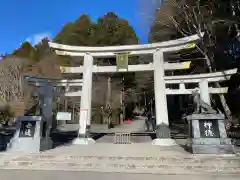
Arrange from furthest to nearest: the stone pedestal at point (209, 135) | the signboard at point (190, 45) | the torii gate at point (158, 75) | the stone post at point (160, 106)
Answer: the signboard at point (190, 45)
the torii gate at point (158, 75)
the stone post at point (160, 106)
the stone pedestal at point (209, 135)

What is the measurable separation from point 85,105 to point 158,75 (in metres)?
4.92

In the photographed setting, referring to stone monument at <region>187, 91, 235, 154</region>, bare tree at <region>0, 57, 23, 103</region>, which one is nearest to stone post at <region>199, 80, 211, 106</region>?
stone monument at <region>187, 91, 235, 154</region>

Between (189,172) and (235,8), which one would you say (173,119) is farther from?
(189,172)

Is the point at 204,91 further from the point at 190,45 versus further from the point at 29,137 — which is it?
the point at 29,137

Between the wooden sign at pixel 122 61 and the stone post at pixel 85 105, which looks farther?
the wooden sign at pixel 122 61

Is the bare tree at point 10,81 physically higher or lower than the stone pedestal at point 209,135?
higher

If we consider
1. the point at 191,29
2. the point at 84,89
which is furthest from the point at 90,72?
the point at 191,29

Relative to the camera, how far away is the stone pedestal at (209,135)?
8133 mm

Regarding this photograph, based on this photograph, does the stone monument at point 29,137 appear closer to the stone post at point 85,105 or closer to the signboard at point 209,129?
the stone post at point 85,105

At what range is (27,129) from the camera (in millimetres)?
9594

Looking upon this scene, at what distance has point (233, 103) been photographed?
18844 mm

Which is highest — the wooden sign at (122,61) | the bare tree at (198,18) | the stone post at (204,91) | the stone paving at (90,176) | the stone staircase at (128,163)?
the bare tree at (198,18)

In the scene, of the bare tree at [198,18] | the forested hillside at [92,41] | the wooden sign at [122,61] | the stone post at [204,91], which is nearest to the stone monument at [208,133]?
the stone post at [204,91]

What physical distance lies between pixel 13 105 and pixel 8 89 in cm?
283
